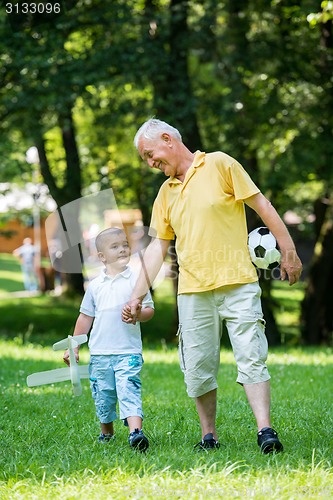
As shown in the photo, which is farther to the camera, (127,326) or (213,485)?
(127,326)

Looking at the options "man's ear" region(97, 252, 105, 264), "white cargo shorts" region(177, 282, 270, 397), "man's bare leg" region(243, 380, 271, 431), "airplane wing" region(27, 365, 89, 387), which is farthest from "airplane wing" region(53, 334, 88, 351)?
"man's bare leg" region(243, 380, 271, 431)

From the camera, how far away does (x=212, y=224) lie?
5117 millimetres

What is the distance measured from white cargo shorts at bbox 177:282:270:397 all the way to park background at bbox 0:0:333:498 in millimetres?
459

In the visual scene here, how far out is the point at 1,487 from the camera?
13.9 ft

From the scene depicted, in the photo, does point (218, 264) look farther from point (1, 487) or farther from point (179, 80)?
point (179, 80)

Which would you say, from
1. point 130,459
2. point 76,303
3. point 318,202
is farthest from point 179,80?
point 130,459

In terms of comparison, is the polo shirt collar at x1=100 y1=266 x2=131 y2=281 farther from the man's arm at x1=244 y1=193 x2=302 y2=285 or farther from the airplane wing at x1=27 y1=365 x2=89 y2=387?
the man's arm at x1=244 y1=193 x2=302 y2=285

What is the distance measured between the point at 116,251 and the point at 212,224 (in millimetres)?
790

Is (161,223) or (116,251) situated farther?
(116,251)

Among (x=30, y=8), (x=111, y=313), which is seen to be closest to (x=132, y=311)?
(x=111, y=313)

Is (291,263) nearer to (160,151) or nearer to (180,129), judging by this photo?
(160,151)

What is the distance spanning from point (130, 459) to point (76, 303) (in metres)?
18.8

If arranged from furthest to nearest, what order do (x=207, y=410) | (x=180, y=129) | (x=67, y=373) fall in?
1. (x=180, y=129)
2. (x=67, y=373)
3. (x=207, y=410)

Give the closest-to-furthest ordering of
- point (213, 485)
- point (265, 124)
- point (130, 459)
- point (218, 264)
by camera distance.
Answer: point (213, 485)
point (130, 459)
point (218, 264)
point (265, 124)
